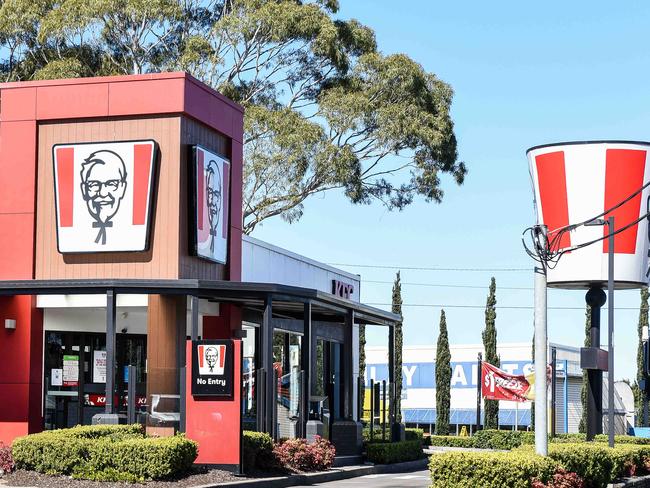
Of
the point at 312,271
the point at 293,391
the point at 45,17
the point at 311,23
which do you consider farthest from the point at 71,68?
the point at 293,391

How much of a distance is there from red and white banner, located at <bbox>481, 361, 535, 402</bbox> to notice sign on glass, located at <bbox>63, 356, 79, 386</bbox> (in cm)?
2305

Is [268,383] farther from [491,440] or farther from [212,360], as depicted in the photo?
[491,440]

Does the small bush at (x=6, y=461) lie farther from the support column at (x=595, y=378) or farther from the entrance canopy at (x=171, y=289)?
the support column at (x=595, y=378)

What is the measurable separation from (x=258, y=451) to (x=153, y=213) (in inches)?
235

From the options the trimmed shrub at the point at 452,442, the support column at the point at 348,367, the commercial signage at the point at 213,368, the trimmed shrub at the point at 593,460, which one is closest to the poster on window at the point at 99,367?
the support column at the point at 348,367

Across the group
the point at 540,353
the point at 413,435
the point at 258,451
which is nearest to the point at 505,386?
the point at 413,435

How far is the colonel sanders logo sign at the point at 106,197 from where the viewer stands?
25750mm

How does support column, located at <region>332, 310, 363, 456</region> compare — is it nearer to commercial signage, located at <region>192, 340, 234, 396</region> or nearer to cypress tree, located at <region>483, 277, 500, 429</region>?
commercial signage, located at <region>192, 340, 234, 396</region>

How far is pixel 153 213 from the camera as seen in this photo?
84.8ft

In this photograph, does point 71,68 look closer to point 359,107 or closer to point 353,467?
point 359,107

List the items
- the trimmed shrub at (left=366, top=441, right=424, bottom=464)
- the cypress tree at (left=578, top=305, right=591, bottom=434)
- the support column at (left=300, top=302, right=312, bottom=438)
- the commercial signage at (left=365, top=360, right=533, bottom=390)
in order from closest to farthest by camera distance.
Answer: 1. the support column at (left=300, top=302, right=312, bottom=438)
2. the trimmed shrub at (left=366, top=441, right=424, bottom=464)
3. the cypress tree at (left=578, top=305, right=591, bottom=434)
4. the commercial signage at (left=365, top=360, right=533, bottom=390)

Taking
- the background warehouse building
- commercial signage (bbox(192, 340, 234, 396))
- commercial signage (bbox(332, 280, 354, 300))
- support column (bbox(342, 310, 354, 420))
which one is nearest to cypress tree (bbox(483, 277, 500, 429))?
the background warehouse building

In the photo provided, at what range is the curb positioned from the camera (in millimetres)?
21219

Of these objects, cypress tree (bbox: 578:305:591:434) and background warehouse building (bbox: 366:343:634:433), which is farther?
background warehouse building (bbox: 366:343:634:433)
